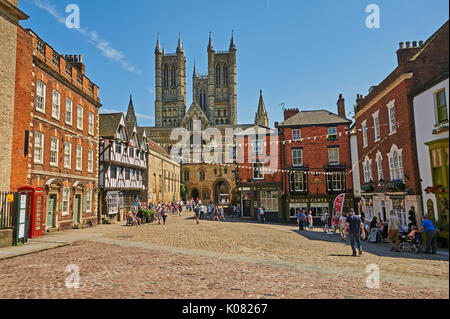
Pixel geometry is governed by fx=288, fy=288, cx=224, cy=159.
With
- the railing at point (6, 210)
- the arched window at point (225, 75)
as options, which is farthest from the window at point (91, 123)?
the arched window at point (225, 75)

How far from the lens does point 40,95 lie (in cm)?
1794

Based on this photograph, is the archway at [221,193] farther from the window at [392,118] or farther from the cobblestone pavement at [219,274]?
the window at [392,118]

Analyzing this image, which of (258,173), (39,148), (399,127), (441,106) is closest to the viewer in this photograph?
(441,106)

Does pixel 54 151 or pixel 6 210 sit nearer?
pixel 6 210

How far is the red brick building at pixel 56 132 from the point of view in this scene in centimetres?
1491

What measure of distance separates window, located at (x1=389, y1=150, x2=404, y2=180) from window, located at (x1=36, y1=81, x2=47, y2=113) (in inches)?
782

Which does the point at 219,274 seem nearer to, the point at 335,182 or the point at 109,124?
the point at 109,124

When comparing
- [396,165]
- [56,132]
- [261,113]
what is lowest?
[396,165]

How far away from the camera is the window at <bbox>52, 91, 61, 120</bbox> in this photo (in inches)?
759

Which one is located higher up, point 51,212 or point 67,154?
point 67,154

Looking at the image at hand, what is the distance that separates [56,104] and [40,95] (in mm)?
1719

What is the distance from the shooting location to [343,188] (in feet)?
97.7

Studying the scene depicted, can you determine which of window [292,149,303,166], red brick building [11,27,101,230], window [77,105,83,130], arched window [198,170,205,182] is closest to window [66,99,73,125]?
red brick building [11,27,101,230]

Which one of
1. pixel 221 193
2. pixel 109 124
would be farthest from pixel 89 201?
pixel 221 193
